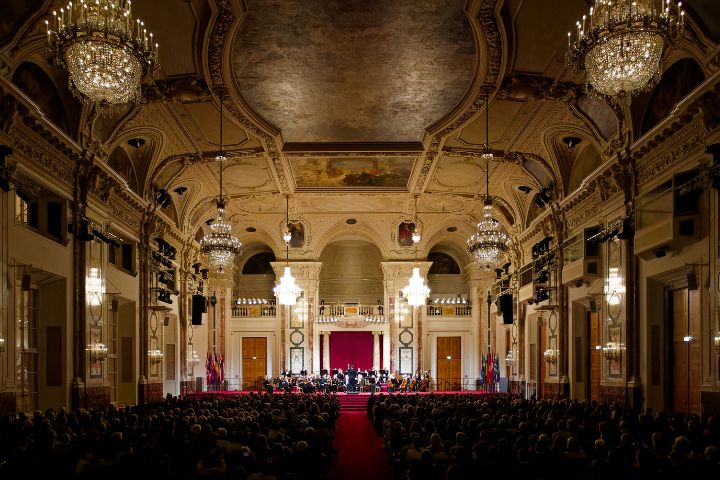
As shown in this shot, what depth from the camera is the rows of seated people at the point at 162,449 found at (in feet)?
23.0

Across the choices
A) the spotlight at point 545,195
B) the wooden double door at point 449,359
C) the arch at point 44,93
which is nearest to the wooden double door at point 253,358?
the wooden double door at point 449,359

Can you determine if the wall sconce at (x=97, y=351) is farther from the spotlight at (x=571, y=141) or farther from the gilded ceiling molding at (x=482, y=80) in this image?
the spotlight at (x=571, y=141)

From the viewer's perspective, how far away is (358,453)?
1465cm

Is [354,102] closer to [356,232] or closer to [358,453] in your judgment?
[358,453]

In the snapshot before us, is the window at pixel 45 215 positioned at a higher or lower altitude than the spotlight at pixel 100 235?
higher

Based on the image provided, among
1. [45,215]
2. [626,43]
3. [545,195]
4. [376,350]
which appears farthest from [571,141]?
[376,350]

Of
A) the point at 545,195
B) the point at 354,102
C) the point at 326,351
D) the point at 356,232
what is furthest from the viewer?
the point at 356,232

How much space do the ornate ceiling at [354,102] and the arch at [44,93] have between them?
11cm

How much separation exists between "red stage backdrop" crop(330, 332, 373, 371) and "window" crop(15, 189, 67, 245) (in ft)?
68.2

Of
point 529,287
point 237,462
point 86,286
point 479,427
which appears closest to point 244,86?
point 86,286

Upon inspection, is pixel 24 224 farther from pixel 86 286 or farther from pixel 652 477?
pixel 652 477

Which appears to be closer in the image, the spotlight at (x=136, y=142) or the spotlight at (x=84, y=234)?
the spotlight at (x=84, y=234)

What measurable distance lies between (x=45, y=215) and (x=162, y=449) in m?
7.76

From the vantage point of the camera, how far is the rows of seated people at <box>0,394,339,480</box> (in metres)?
7.02
